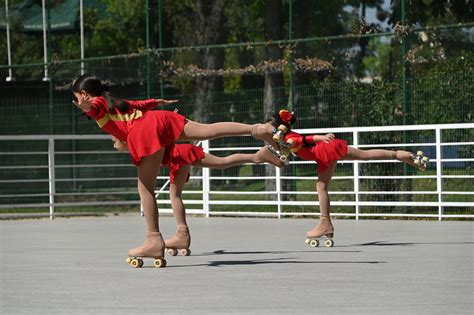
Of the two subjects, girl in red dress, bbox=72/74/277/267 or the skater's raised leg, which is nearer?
girl in red dress, bbox=72/74/277/267

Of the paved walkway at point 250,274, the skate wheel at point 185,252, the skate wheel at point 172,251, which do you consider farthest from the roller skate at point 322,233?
the skate wheel at point 172,251

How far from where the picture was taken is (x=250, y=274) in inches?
400

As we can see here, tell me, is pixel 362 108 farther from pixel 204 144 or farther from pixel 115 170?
pixel 115 170

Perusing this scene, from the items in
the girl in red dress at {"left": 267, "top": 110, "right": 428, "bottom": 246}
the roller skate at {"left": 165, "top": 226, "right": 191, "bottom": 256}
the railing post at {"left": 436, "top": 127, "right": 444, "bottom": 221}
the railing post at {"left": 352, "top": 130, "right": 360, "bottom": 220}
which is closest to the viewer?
the roller skate at {"left": 165, "top": 226, "right": 191, "bottom": 256}

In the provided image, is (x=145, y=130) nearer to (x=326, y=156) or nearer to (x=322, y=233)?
(x=326, y=156)

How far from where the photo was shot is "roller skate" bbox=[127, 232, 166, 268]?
10898 millimetres

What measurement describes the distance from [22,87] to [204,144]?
19.8 feet

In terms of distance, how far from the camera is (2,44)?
40156 millimetres

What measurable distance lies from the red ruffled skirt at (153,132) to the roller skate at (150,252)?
29.6 inches

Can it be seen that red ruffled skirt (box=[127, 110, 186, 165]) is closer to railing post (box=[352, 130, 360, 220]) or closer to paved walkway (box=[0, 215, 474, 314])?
paved walkway (box=[0, 215, 474, 314])

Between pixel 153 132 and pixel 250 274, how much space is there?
64.6 inches

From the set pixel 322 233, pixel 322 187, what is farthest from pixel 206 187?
pixel 322 233

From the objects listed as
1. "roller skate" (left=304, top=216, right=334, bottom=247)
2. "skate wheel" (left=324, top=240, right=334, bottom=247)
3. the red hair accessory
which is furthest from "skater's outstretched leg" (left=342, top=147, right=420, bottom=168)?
the red hair accessory

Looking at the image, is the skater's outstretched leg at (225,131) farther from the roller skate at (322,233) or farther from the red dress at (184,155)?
the roller skate at (322,233)
